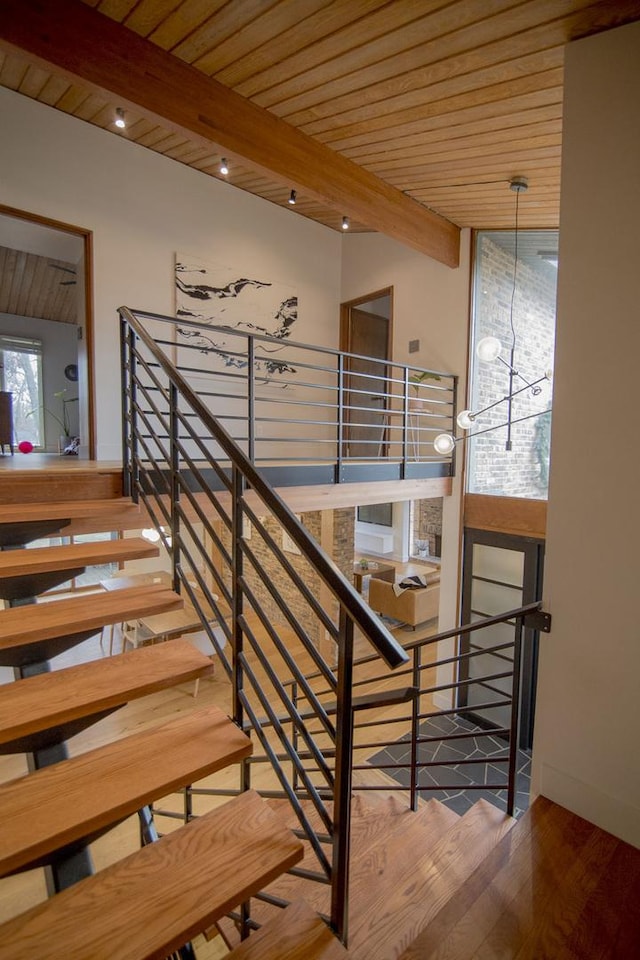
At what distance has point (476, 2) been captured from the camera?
1958mm

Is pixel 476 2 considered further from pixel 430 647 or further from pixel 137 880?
pixel 430 647

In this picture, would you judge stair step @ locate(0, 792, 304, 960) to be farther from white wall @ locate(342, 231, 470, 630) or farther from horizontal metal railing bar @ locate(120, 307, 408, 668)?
white wall @ locate(342, 231, 470, 630)

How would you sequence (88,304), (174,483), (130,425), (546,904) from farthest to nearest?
1. (88,304)
2. (130,425)
3. (174,483)
4. (546,904)

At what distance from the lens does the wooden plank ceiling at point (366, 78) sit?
6.79 feet

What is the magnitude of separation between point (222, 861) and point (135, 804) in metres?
0.26

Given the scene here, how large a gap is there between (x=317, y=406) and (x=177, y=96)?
2.47m

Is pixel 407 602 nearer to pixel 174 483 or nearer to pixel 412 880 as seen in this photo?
pixel 412 880

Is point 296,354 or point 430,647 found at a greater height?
point 296,354

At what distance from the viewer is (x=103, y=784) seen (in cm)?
124

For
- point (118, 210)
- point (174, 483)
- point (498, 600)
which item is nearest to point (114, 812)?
point (174, 483)

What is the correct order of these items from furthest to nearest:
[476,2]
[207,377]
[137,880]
A: 1. [207,377]
2. [476,2]
3. [137,880]

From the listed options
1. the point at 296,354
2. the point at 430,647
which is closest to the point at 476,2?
the point at 296,354

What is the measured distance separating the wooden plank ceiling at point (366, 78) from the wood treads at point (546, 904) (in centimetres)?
329

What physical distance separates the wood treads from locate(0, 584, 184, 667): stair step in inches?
55.3
